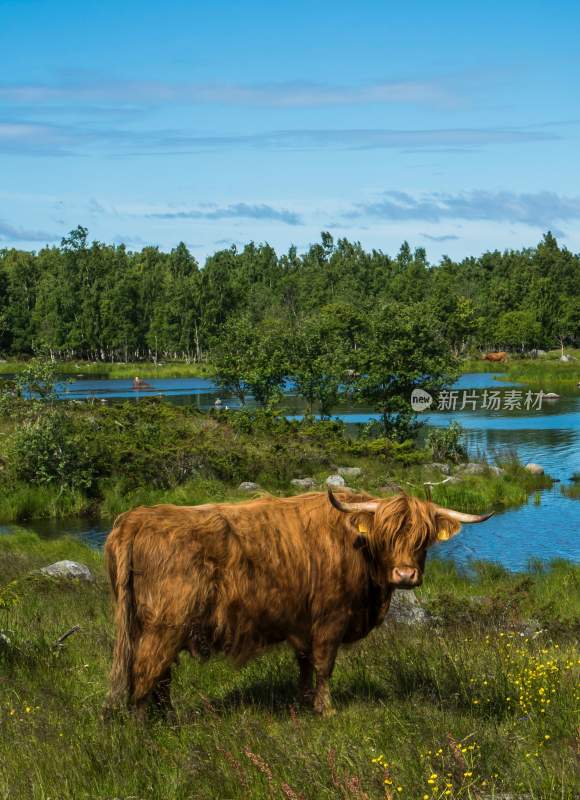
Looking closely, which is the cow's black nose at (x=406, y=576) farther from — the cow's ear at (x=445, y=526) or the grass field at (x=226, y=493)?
the grass field at (x=226, y=493)

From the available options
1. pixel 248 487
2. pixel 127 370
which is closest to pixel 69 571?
pixel 248 487

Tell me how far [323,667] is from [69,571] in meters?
8.54

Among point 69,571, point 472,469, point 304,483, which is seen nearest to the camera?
point 69,571

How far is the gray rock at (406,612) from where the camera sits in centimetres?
1138

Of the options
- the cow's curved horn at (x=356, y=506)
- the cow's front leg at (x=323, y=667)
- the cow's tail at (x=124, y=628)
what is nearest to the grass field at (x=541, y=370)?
the cow's curved horn at (x=356, y=506)

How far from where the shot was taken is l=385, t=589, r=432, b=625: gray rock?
1138cm

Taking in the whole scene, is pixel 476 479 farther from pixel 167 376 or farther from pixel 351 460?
pixel 167 376

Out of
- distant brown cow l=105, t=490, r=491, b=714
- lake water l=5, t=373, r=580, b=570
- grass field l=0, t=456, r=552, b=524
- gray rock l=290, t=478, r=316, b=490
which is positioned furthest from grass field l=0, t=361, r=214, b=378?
distant brown cow l=105, t=490, r=491, b=714

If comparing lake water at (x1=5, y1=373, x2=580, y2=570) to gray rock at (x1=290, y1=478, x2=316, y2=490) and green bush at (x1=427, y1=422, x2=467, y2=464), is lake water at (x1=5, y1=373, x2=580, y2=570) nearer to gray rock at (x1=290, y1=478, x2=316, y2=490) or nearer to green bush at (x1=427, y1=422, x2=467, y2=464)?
green bush at (x1=427, y1=422, x2=467, y2=464)

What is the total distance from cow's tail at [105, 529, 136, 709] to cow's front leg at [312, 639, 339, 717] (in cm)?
135

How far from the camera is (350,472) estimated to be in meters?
30.2

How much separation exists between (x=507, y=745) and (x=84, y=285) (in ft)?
416

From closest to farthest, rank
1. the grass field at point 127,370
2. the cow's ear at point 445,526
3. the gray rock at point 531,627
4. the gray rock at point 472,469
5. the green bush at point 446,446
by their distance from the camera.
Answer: the cow's ear at point 445,526
the gray rock at point 531,627
the gray rock at point 472,469
the green bush at point 446,446
the grass field at point 127,370

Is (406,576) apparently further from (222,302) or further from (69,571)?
(222,302)
